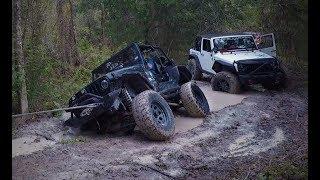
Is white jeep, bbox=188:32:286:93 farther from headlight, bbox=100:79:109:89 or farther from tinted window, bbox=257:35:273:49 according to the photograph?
headlight, bbox=100:79:109:89

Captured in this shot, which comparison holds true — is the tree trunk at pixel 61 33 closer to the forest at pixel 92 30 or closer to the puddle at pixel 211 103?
the forest at pixel 92 30

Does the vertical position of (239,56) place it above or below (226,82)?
above

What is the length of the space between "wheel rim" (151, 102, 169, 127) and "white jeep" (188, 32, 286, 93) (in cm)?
391

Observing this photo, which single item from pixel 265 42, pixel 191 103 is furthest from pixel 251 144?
pixel 265 42

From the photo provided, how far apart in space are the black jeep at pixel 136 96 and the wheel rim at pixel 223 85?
216 cm

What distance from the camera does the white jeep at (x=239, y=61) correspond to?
34.1 feet

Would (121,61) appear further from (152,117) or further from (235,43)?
(235,43)

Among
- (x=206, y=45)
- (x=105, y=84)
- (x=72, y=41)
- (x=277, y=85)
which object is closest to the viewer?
(x=105, y=84)

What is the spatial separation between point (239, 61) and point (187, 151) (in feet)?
15.9

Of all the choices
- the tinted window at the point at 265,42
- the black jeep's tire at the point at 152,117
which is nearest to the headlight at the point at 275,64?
the tinted window at the point at 265,42

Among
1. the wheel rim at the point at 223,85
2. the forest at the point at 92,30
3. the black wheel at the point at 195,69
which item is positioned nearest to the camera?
the forest at the point at 92,30

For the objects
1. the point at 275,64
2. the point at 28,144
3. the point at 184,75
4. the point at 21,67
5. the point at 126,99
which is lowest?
the point at 28,144

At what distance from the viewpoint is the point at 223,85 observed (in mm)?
10914

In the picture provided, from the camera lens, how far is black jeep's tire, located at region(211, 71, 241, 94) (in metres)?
10.5
